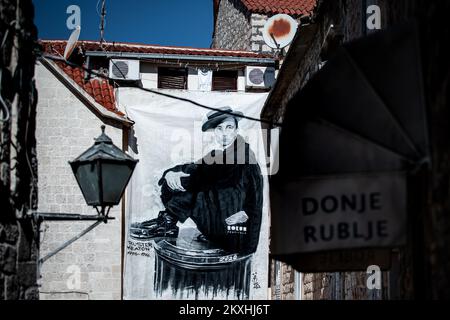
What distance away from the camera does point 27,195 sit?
573 cm

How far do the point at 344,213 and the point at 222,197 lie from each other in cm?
1271

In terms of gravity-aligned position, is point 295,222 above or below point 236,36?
below

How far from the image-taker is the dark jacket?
55.3 ft

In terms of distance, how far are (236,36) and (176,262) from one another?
9038 mm

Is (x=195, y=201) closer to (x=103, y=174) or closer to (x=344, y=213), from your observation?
(x=103, y=174)

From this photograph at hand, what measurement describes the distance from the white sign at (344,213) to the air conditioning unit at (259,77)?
1332 cm

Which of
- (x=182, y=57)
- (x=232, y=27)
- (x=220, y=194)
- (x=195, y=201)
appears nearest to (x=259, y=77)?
(x=182, y=57)

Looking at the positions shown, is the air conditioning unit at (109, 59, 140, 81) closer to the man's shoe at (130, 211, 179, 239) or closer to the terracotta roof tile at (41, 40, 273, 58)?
the terracotta roof tile at (41, 40, 273, 58)

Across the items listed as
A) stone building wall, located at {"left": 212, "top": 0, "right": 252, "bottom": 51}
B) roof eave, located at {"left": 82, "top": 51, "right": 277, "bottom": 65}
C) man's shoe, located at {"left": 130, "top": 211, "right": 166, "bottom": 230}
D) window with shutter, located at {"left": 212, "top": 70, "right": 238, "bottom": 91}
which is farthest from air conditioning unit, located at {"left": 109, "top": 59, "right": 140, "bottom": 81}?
stone building wall, located at {"left": 212, "top": 0, "right": 252, "bottom": 51}

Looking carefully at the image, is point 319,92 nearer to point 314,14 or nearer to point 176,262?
point 314,14

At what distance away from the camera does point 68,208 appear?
16.1 meters

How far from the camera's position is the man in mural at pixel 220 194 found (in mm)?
16797

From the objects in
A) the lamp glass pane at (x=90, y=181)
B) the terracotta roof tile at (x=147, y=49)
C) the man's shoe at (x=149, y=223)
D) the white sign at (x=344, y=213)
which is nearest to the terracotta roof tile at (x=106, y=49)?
the terracotta roof tile at (x=147, y=49)
